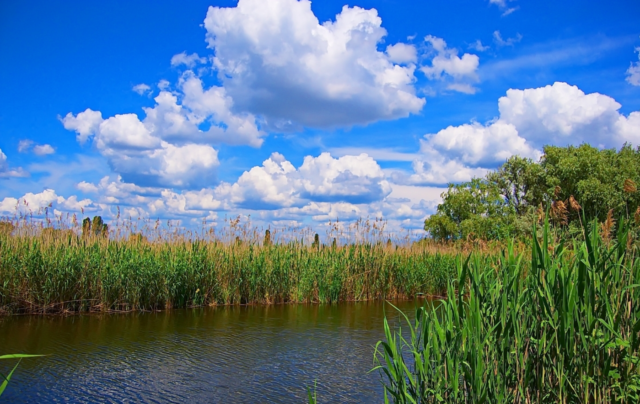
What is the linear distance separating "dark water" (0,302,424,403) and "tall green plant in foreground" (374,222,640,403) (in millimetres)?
2188

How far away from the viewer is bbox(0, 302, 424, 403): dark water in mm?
5699

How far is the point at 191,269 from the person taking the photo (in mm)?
12016

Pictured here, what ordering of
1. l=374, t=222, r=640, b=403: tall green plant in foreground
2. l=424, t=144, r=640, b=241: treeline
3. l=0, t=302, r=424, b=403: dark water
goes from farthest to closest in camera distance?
l=424, t=144, r=640, b=241: treeline → l=0, t=302, r=424, b=403: dark water → l=374, t=222, r=640, b=403: tall green plant in foreground

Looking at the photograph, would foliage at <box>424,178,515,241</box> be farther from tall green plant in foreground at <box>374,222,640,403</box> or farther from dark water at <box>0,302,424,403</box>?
tall green plant in foreground at <box>374,222,640,403</box>

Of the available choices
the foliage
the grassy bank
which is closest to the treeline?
the foliage

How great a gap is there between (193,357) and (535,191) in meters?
28.3

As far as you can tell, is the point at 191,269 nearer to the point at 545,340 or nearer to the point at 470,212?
the point at 545,340

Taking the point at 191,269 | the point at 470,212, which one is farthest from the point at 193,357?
the point at 470,212

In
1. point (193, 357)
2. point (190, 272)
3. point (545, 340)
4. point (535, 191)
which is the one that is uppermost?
point (535, 191)

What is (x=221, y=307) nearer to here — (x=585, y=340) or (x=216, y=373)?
(x=216, y=373)

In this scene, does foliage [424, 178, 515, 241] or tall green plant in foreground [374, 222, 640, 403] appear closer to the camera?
tall green plant in foreground [374, 222, 640, 403]

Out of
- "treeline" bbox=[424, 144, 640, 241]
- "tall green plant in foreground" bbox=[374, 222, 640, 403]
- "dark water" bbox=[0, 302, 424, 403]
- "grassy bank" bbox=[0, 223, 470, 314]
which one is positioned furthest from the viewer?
"treeline" bbox=[424, 144, 640, 241]

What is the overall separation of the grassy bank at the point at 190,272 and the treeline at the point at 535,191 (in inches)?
432

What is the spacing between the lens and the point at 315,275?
44.2ft
